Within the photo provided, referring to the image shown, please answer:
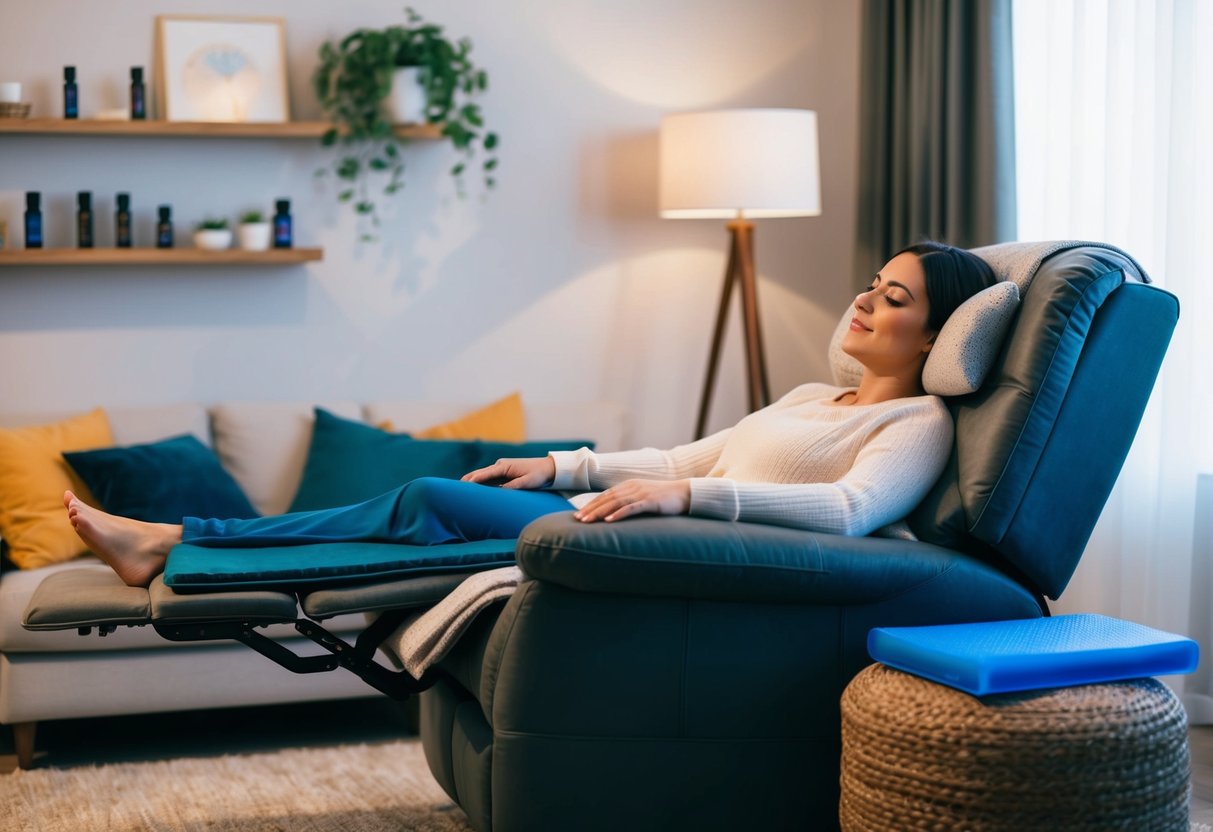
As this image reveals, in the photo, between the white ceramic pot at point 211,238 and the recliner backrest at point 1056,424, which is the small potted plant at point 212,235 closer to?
the white ceramic pot at point 211,238

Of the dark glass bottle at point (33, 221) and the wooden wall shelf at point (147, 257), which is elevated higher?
the dark glass bottle at point (33, 221)

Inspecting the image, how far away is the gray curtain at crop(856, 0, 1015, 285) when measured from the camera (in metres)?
3.52

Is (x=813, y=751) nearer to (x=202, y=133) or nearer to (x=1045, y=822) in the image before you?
(x=1045, y=822)

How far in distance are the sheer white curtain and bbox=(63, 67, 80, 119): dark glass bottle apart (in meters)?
2.59

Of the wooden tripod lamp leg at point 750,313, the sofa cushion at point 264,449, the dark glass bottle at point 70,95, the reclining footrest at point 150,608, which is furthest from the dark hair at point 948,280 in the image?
the dark glass bottle at point 70,95

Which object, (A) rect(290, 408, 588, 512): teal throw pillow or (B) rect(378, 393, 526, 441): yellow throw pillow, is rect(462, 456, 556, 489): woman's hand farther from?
(B) rect(378, 393, 526, 441): yellow throw pillow

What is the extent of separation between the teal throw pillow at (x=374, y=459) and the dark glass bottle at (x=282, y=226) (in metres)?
0.58

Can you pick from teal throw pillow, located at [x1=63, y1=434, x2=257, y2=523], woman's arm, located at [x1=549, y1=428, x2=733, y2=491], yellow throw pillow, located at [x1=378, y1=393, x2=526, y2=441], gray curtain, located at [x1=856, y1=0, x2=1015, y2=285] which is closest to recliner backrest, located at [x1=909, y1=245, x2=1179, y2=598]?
woman's arm, located at [x1=549, y1=428, x2=733, y2=491]

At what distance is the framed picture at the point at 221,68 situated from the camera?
383 centimetres

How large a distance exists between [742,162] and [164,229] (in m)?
1.63

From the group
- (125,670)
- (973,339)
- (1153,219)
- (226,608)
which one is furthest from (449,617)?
(1153,219)

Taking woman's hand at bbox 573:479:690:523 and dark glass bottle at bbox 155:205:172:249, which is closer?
woman's hand at bbox 573:479:690:523

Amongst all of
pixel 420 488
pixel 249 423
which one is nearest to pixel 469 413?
pixel 249 423

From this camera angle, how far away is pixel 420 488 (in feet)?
7.42
